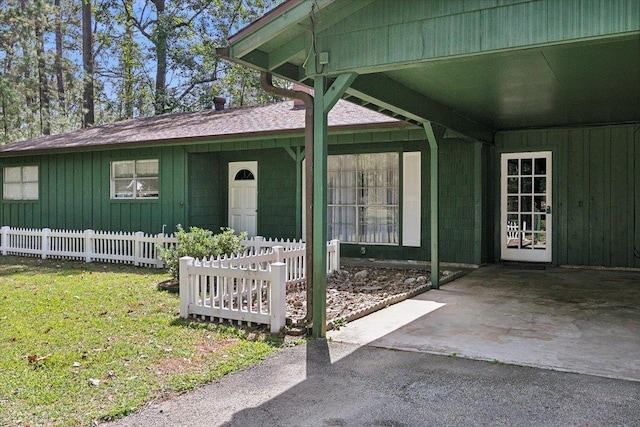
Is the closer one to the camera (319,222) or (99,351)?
(99,351)

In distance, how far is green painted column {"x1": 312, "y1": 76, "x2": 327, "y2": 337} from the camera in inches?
205

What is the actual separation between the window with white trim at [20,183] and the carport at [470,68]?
11.1 m

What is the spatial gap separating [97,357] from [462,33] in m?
4.00

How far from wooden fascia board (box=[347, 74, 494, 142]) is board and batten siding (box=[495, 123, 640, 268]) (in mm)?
2393

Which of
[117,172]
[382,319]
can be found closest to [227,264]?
[382,319]

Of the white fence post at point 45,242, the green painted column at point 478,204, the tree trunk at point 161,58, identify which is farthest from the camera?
the tree trunk at point 161,58

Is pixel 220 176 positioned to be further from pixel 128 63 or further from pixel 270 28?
pixel 128 63

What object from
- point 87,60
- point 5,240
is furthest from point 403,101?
point 87,60

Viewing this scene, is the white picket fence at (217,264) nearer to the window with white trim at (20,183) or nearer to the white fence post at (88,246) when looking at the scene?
the white fence post at (88,246)

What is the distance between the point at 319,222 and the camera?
207 inches

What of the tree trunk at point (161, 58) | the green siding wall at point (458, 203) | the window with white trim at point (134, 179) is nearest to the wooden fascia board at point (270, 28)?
the green siding wall at point (458, 203)

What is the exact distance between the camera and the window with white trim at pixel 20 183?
1459 centimetres

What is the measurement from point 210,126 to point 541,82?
812 centimetres

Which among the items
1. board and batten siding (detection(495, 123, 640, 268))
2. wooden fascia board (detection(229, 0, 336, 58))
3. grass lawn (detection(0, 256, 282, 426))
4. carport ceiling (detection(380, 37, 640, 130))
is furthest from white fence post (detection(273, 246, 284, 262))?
board and batten siding (detection(495, 123, 640, 268))
